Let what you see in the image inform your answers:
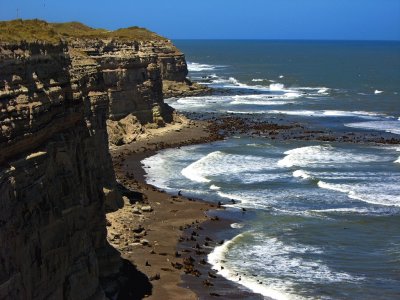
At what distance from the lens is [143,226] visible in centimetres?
3288

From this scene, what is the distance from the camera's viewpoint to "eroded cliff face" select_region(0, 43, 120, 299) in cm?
1428

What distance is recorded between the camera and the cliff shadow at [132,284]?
23364 mm

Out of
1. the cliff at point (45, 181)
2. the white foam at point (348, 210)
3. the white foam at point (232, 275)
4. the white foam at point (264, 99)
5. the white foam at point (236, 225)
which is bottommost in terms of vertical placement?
the white foam at point (232, 275)

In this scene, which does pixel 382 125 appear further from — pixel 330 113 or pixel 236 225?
pixel 236 225

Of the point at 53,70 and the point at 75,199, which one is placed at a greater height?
the point at 53,70

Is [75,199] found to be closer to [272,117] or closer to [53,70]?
[53,70]

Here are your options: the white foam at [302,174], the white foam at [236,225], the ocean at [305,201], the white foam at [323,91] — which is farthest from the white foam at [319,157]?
the white foam at [323,91]

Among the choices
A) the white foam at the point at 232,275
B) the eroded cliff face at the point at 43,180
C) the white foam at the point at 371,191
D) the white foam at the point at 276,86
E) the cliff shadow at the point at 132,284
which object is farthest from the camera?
the white foam at the point at 276,86

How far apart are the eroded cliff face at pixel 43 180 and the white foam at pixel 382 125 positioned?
53222 millimetres

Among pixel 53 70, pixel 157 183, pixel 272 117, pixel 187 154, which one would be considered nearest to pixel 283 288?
pixel 53 70

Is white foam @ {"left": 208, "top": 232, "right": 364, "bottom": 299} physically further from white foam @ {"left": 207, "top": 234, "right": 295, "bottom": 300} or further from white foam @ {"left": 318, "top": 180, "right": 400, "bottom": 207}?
white foam @ {"left": 318, "top": 180, "right": 400, "bottom": 207}

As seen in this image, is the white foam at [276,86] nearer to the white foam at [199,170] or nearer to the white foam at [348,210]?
the white foam at [199,170]

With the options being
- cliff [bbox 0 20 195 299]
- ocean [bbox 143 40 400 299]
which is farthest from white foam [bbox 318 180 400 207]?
cliff [bbox 0 20 195 299]

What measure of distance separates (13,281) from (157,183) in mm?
28998
